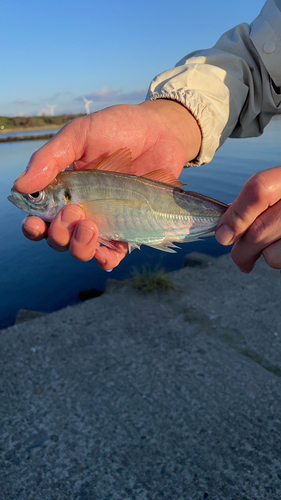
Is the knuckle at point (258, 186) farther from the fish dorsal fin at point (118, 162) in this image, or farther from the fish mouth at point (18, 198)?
the fish mouth at point (18, 198)

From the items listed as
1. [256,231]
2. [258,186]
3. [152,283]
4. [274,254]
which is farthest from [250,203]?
[152,283]

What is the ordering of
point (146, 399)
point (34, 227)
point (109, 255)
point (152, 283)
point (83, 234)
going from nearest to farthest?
point (83, 234)
point (34, 227)
point (109, 255)
point (146, 399)
point (152, 283)

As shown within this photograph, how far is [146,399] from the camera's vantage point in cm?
401

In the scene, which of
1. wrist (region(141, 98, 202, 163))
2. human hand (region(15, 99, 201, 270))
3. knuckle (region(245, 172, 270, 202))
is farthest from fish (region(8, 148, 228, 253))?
wrist (region(141, 98, 202, 163))

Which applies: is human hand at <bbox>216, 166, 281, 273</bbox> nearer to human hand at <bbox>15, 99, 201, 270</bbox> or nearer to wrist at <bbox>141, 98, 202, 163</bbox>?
human hand at <bbox>15, 99, 201, 270</bbox>

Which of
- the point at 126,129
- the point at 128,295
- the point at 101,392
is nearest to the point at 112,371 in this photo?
the point at 101,392

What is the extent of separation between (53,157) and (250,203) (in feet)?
5.39

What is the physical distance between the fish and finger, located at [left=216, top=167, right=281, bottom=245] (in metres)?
0.14

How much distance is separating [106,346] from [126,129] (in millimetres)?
3297

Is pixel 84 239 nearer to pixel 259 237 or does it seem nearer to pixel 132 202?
pixel 132 202

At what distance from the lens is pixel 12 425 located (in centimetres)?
377

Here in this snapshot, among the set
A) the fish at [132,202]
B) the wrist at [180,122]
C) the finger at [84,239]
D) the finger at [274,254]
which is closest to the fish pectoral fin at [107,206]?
the fish at [132,202]

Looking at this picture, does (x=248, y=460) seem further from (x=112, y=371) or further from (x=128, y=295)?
Answer: (x=128, y=295)

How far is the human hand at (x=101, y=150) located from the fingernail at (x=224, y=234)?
104 cm
